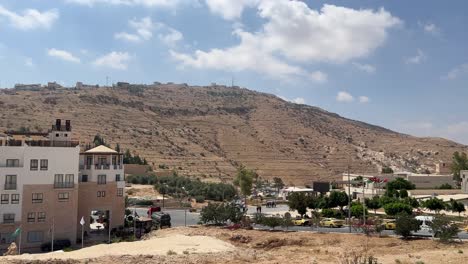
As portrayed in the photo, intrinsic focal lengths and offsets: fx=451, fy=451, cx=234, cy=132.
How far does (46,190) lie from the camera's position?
1820 inches

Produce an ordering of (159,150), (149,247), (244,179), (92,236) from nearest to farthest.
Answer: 1. (149,247)
2. (92,236)
3. (244,179)
4. (159,150)

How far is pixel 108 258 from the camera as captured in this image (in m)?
37.2

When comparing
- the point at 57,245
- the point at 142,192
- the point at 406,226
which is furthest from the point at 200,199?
the point at 406,226

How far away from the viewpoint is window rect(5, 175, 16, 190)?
44.1 metres

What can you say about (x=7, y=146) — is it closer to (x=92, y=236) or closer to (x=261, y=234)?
(x=92, y=236)

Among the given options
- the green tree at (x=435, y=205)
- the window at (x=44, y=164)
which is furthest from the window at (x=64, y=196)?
the green tree at (x=435, y=205)

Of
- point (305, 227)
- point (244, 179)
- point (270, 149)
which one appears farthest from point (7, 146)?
point (270, 149)

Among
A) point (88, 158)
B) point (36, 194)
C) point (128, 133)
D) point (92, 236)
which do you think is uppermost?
point (128, 133)

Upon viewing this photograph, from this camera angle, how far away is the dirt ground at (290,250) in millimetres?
36062

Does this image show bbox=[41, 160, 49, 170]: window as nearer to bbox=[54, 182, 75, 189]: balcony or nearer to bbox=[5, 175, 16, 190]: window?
bbox=[54, 182, 75, 189]: balcony

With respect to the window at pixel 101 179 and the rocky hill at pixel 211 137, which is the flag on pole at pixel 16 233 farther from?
the rocky hill at pixel 211 137

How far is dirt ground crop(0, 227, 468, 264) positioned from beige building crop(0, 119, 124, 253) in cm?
806

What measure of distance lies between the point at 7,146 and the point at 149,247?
17.5 metres

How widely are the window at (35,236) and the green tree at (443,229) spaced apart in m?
38.1
